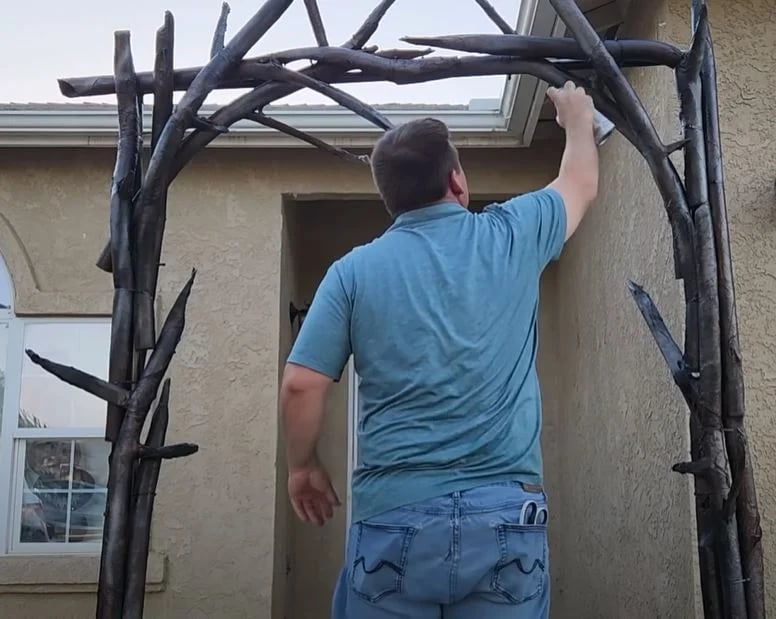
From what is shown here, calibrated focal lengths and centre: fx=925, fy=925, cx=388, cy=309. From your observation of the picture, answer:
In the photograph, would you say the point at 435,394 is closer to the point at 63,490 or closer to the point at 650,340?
the point at 650,340

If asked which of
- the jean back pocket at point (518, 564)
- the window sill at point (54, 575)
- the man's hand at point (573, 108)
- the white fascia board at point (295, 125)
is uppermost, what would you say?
the white fascia board at point (295, 125)

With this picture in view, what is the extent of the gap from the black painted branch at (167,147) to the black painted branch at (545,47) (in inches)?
16.4

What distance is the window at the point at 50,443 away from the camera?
537 cm

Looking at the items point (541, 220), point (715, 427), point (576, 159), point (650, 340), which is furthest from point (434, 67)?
point (650, 340)

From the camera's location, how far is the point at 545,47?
2480 millimetres

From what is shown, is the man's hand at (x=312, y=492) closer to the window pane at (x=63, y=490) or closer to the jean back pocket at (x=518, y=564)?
the jean back pocket at (x=518, y=564)

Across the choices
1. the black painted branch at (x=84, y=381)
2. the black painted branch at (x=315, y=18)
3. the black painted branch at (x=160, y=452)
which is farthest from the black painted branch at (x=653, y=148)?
the black painted branch at (x=84, y=381)

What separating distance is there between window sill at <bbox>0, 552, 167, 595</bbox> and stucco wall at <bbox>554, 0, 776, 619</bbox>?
2.47 m

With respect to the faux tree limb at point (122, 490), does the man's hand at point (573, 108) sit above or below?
above

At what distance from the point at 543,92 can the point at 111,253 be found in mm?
2963

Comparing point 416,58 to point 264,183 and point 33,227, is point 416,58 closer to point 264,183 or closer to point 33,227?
point 264,183

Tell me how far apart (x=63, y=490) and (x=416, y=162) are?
13.6 feet

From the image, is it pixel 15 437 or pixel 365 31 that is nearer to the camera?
pixel 365 31

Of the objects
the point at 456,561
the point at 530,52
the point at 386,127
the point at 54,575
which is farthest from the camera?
the point at 54,575
